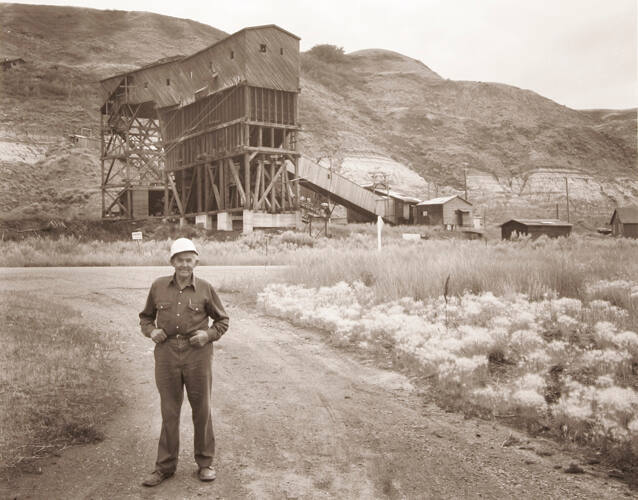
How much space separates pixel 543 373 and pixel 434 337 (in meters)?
2.24

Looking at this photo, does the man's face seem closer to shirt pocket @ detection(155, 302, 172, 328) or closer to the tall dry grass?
shirt pocket @ detection(155, 302, 172, 328)

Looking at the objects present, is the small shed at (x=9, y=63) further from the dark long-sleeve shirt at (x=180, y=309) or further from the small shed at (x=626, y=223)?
the dark long-sleeve shirt at (x=180, y=309)

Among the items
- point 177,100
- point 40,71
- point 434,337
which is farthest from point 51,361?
point 40,71

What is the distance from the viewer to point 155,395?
7824 mm

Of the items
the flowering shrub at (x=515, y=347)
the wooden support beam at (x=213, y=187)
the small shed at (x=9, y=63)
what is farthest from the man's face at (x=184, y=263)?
the small shed at (x=9, y=63)

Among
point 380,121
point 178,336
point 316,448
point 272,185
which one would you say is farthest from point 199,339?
point 380,121

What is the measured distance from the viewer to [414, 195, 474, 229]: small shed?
5638 centimetres

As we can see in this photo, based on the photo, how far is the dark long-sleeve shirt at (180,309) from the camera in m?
5.33

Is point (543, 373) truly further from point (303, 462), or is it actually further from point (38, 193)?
point (38, 193)

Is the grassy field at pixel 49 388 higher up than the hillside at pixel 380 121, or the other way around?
the hillside at pixel 380 121

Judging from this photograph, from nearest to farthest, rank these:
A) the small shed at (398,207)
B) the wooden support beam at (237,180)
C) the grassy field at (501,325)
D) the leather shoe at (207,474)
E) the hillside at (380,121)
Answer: the leather shoe at (207,474) < the grassy field at (501,325) < the wooden support beam at (237,180) < the small shed at (398,207) < the hillside at (380,121)

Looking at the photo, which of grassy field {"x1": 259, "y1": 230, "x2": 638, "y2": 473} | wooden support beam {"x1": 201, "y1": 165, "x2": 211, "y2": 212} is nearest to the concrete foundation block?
wooden support beam {"x1": 201, "y1": 165, "x2": 211, "y2": 212}

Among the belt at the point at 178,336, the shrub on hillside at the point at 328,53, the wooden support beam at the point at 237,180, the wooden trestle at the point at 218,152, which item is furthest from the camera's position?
the shrub on hillside at the point at 328,53

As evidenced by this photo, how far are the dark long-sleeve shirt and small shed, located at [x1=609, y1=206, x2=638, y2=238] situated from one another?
178ft
